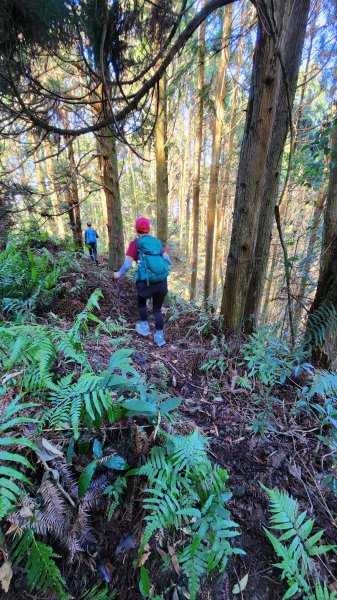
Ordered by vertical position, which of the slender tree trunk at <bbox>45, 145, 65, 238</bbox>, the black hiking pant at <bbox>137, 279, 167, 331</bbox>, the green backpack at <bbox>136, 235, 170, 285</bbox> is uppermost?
the slender tree trunk at <bbox>45, 145, 65, 238</bbox>

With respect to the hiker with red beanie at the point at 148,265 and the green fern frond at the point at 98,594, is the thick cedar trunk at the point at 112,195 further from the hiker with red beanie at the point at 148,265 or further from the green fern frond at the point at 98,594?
the green fern frond at the point at 98,594

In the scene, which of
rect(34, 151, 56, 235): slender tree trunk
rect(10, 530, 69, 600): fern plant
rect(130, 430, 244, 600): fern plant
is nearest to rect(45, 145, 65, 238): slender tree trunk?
rect(34, 151, 56, 235): slender tree trunk

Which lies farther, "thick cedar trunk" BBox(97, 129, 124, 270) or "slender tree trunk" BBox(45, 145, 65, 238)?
"thick cedar trunk" BBox(97, 129, 124, 270)

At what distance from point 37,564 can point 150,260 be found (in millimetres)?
3069

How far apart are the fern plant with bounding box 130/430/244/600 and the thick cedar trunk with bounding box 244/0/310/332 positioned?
248 centimetres

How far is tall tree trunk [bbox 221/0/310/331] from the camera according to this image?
8.73 feet

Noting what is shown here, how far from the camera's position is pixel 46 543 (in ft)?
3.99

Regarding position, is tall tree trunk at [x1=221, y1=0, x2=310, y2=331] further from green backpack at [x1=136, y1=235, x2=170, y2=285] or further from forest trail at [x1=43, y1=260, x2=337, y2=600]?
green backpack at [x1=136, y1=235, x2=170, y2=285]

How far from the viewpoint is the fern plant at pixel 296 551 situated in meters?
1.28

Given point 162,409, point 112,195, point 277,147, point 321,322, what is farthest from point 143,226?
point 112,195

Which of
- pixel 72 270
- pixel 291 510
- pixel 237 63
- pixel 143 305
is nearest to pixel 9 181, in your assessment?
pixel 72 270

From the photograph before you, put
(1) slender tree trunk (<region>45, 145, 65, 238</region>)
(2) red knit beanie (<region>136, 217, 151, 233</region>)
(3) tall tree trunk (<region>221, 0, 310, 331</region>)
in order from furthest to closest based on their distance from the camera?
(1) slender tree trunk (<region>45, 145, 65, 238</region>), (2) red knit beanie (<region>136, 217, 151, 233</region>), (3) tall tree trunk (<region>221, 0, 310, 331</region>)

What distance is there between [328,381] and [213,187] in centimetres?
862

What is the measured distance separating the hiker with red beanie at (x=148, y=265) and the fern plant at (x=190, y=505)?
231 centimetres
